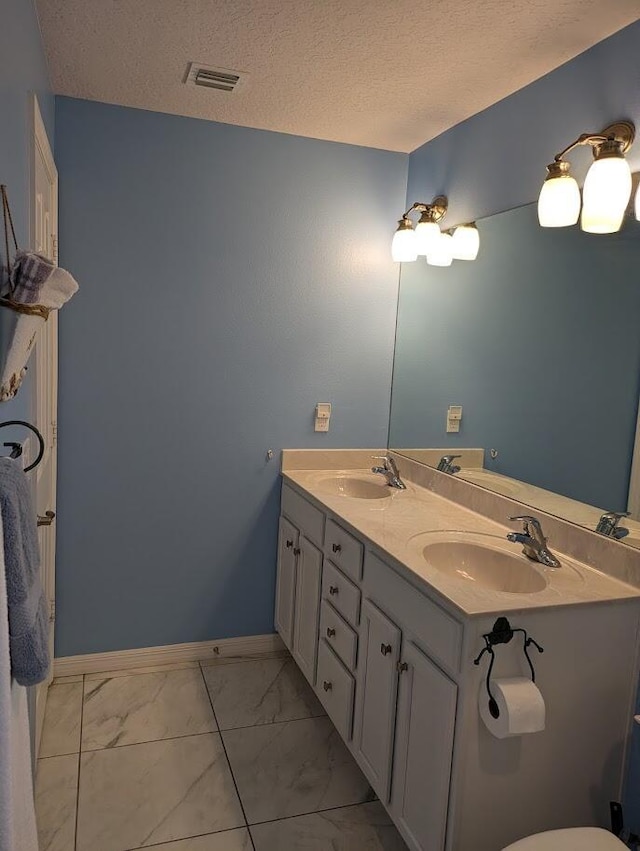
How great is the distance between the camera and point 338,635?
90.4 inches

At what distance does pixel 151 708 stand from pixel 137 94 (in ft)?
7.79

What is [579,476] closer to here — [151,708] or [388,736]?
[388,736]

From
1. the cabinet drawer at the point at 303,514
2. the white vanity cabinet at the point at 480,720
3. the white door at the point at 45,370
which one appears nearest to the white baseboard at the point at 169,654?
the white door at the point at 45,370

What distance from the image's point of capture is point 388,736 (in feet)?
6.17

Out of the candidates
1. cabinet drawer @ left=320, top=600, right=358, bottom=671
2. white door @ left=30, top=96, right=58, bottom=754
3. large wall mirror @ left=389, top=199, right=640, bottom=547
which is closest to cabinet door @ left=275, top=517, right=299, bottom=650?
cabinet drawer @ left=320, top=600, right=358, bottom=671

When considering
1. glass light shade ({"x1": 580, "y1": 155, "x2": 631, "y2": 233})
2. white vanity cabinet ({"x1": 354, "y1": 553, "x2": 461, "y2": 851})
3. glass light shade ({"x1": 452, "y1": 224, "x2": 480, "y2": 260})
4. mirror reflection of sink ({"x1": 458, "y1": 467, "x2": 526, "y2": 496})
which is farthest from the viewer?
glass light shade ({"x1": 452, "y1": 224, "x2": 480, "y2": 260})

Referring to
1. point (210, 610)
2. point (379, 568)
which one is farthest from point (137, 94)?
point (210, 610)

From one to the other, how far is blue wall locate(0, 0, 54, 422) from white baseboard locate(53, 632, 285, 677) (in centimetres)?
144

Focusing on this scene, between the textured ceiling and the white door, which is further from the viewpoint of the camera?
the white door

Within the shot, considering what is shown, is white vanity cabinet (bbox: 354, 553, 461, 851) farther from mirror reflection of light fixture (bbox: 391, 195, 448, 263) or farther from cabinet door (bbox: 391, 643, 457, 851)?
mirror reflection of light fixture (bbox: 391, 195, 448, 263)

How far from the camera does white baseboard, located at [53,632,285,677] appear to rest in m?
2.79

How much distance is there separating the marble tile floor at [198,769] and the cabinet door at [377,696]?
9.3 inches

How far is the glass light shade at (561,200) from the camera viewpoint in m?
1.88

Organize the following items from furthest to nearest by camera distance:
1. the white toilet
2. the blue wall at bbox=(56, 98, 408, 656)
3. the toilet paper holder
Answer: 1. the blue wall at bbox=(56, 98, 408, 656)
2. the toilet paper holder
3. the white toilet
